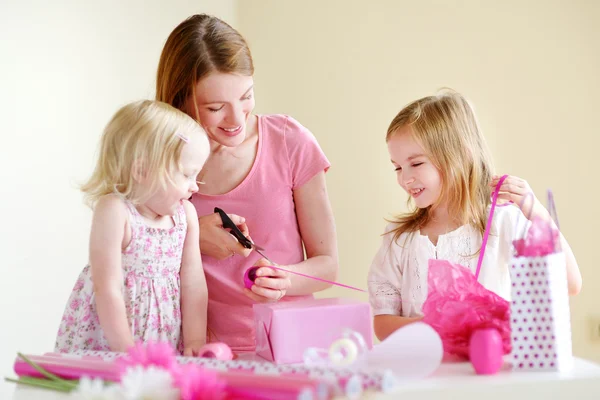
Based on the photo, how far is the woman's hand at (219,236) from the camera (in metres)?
1.38

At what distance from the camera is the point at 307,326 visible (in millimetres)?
1061

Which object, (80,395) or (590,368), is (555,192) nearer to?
(590,368)

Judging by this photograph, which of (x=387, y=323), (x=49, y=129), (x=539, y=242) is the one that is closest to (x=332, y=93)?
(x=49, y=129)

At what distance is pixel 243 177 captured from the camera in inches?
60.1

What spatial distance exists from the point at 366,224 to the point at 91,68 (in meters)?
1.16

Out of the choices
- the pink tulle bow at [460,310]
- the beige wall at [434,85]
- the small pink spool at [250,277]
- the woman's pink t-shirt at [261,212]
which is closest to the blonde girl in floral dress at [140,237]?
the small pink spool at [250,277]

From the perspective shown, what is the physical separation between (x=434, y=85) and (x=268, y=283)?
A: 1.58 m

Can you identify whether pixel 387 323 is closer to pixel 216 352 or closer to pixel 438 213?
pixel 438 213

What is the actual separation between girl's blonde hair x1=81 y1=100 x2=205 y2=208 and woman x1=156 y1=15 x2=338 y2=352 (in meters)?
0.19

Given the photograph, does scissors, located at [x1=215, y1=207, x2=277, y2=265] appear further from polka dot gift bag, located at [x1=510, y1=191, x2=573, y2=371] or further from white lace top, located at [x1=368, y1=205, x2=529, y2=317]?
polka dot gift bag, located at [x1=510, y1=191, x2=573, y2=371]

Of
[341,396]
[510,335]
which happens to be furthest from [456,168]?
[341,396]

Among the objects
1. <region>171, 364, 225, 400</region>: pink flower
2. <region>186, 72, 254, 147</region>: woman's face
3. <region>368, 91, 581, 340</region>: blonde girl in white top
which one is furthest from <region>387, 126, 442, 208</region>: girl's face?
<region>171, 364, 225, 400</region>: pink flower

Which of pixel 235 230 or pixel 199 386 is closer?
pixel 199 386

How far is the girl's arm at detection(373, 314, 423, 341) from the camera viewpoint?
57.0 inches
